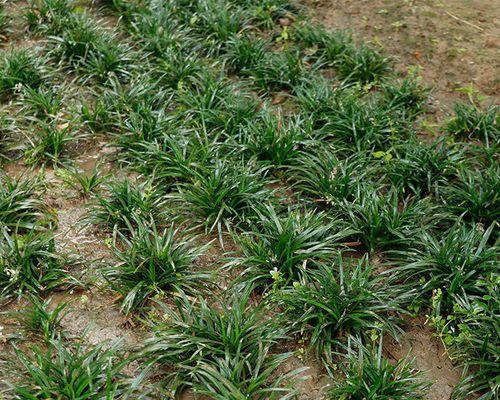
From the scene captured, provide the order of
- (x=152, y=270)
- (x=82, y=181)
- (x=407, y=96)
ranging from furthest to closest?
1. (x=407, y=96)
2. (x=82, y=181)
3. (x=152, y=270)

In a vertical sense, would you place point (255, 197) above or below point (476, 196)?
below

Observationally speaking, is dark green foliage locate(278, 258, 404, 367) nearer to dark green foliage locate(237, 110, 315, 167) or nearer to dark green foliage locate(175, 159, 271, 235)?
dark green foliage locate(175, 159, 271, 235)

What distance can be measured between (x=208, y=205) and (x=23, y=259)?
113 cm

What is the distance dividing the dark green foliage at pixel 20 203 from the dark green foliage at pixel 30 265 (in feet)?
0.55

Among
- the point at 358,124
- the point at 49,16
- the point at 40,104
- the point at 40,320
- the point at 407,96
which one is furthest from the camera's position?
the point at 49,16

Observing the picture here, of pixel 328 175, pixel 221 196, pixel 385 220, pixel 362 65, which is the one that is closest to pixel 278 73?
pixel 362 65

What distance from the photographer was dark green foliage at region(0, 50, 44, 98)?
466 cm

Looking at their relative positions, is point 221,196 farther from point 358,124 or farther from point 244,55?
point 244,55

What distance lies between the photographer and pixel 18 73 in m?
4.70

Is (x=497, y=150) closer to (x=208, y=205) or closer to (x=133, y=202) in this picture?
(x=208, y=205)

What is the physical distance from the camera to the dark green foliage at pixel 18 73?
4656mm

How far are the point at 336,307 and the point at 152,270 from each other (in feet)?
3.36

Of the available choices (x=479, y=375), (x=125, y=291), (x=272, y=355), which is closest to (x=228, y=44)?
Result: (x=125, y=291)

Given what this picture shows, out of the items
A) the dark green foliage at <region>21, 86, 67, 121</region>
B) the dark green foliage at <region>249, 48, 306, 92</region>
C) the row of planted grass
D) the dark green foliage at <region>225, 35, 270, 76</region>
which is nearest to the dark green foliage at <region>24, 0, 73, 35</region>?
the row of planted grass
